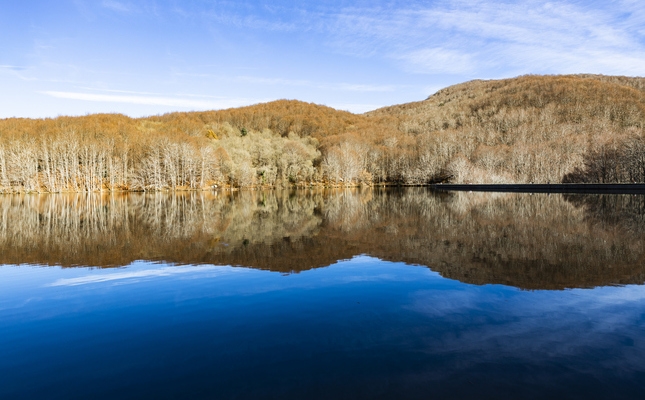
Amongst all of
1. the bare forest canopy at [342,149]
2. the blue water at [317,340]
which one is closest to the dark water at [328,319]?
the blue water at [317,340]

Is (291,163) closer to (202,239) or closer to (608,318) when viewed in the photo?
(202,239)

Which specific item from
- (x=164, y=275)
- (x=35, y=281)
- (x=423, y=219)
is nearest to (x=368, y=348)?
(x=164, y=275)

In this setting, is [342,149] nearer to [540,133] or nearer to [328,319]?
[540,133]

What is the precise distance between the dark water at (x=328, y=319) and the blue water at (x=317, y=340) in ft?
0.10

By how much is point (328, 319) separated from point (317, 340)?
1.07 meters

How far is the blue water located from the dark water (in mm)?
31

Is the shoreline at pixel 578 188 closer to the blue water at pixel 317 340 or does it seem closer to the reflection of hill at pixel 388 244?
the reflection of hill at pixel 388 244

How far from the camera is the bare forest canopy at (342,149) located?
7688 centimetres

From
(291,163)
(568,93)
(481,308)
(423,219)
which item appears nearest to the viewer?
(481,308)

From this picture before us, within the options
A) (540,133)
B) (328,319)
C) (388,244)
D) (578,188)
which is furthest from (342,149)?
(328,319)

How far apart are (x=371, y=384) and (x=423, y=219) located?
63.6 ft

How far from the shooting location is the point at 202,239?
17.3m

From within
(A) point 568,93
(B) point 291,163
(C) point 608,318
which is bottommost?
(C) point 608,318

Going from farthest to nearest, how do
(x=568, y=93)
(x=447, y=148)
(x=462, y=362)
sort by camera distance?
(x=568, y=93) → (x=447, y=148) → (x=462, y=362)
